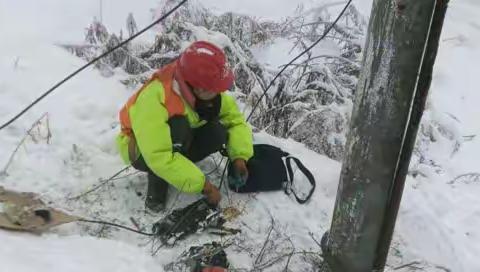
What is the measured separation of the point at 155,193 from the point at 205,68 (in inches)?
26.2

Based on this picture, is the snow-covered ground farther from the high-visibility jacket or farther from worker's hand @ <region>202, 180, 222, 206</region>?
the high-visibility jacket

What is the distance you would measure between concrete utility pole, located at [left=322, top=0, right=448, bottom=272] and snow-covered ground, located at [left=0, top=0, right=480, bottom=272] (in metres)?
0.46

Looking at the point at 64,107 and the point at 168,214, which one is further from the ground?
the point at 64,107

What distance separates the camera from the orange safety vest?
2834 mm

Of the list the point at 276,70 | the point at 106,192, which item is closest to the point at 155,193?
the point at 106,192

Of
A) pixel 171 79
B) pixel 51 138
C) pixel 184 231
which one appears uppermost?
pixel 171 79

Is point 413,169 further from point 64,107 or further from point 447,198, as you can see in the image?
point 64,107

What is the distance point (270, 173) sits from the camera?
319cm

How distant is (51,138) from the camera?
327 centimetres

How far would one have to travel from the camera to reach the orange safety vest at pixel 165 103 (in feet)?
9.30

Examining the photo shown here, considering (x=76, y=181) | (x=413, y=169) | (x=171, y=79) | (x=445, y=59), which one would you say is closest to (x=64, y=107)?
(x=76, y=181)

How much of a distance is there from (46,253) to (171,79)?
975 mm

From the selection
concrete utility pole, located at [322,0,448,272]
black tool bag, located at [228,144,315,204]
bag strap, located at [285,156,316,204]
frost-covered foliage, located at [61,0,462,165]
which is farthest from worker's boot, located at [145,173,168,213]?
frost-covered foliage, located at [61,0,462,165]

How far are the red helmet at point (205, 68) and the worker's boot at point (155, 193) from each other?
0.50 m
